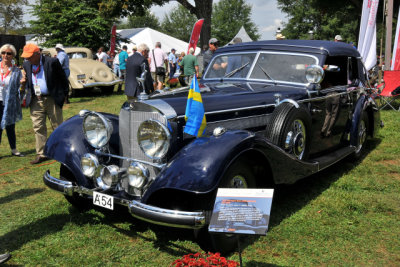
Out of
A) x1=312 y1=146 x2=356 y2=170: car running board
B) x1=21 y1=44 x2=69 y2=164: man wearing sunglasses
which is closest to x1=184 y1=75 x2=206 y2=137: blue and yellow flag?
x1=312 y1=146 x2=356 y2=170: car running board

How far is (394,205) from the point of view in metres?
4.12

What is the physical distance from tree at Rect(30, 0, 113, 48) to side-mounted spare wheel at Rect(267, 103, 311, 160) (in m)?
19.6

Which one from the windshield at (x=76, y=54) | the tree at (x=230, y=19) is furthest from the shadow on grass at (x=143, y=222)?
the tree at (x=230, y=19)

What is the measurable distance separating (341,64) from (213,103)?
2.81 m

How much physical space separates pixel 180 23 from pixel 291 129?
87149 millimetres

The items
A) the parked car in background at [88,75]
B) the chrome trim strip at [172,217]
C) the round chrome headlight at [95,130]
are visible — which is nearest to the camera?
the chrome trim strip at [172,217]

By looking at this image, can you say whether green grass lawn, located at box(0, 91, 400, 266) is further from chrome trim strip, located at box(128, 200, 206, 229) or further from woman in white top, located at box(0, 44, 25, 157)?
woman in white top, located at box(0, 44, 25, 157)

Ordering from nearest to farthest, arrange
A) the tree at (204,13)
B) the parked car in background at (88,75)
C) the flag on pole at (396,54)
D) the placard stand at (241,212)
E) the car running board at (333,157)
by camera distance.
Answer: the placard stand at (241,212) → the car running board at (333,157) → the flag on pole at (396,54) → the parked car in background at (88,75) → the tree at (204,13)

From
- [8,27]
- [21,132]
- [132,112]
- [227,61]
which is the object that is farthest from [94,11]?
[8,27]

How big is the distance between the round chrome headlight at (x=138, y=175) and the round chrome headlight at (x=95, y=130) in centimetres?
56

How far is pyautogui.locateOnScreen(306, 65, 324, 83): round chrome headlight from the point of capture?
14.2ft

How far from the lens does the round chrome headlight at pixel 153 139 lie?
10.1ft

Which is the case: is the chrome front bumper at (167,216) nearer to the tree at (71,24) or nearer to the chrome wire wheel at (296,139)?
the chrome wire wheel at (296,139)

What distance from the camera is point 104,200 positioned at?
3131mm
